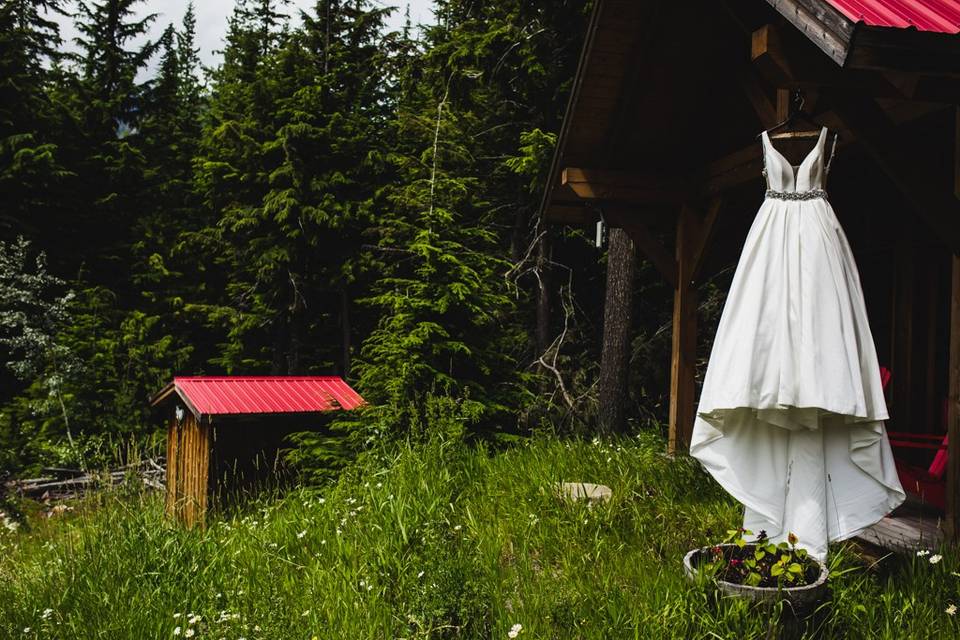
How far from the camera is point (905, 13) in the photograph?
3516 mm

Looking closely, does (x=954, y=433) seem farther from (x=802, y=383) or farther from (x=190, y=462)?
(x=190, y=462)

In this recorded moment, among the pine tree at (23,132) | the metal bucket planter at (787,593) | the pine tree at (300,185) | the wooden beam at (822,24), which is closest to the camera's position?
the metal bucket planter at (787,593)

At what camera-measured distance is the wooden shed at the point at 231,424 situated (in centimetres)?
1077

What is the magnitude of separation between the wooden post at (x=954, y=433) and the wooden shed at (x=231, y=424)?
7.95 metres

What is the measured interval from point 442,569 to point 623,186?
160 inches

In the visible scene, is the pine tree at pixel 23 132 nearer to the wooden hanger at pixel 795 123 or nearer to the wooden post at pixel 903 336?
the wooden post at pixel 903 336

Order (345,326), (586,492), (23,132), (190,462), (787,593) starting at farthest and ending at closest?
(23,132), (345,326), (190,462), (586,492), (787,593)

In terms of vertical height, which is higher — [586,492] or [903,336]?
[903,336]

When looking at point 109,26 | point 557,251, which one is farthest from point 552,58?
point 109,26

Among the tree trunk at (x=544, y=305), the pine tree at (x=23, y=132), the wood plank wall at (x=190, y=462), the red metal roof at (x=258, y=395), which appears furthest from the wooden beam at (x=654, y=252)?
the pine tree at (x=23, y=132)

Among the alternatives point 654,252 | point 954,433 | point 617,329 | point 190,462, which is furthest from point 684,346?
point 190,462

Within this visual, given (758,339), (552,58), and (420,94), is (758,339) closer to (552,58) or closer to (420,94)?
(552,58)

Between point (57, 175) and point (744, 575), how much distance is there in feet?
65.7

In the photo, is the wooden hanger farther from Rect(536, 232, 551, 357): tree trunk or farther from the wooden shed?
Rect(536, 232, 551, 357): tree trunk
